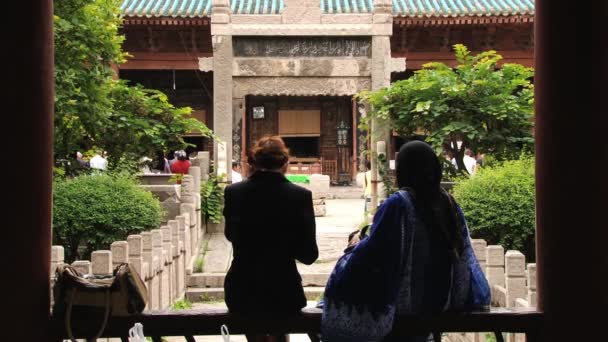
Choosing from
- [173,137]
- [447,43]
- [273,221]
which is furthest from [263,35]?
[273,221]

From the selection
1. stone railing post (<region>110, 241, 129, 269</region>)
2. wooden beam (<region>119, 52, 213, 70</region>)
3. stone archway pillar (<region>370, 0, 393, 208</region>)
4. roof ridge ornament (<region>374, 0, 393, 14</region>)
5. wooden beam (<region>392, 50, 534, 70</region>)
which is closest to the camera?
stone railing post (<region>110, 241, 129, 269</region>)

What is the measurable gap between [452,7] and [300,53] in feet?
22.2

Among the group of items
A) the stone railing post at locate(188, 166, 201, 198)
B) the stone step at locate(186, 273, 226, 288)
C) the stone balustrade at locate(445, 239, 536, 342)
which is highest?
the stone railing post at locate(188, 166, 201, 198)

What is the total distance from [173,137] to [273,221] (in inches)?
352

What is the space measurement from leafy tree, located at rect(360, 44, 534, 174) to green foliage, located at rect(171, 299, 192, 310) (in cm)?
441

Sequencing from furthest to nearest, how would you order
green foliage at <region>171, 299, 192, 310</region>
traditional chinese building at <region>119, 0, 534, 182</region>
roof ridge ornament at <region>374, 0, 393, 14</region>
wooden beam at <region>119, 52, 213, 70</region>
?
wooden beam at <region>119, 52, 213, 70</region>
traditional chinese building at <region>119, 0, 534, 182</region>
roof ridge ornament at <region>374, 0, 393, 14</region>
green foliage at <region>171, 299, 192, 310</region>

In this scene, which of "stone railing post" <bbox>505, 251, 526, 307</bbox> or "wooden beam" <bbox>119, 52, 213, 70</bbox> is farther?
"wooden beam" <bbox>119, 52, 213, 70</bbox>

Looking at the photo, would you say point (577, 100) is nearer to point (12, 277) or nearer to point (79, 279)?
point (79, 279)

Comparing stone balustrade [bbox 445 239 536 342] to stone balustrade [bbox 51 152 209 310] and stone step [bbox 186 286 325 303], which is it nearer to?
stone balustrade [bbox 51 152 209 310]

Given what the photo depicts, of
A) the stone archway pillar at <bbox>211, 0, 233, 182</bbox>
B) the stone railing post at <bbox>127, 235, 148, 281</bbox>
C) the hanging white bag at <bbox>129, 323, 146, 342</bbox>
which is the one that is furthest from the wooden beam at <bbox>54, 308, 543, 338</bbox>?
the stone archway pillar at <bbox>211, 0, 233, 182</bbox>

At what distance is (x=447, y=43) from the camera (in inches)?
863

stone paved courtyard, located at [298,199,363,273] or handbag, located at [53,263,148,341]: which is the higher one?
handbag, located at [53,263,148,341]

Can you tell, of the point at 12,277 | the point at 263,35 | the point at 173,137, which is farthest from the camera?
the point at 263,35

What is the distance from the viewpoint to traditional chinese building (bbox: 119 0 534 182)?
15578mm
